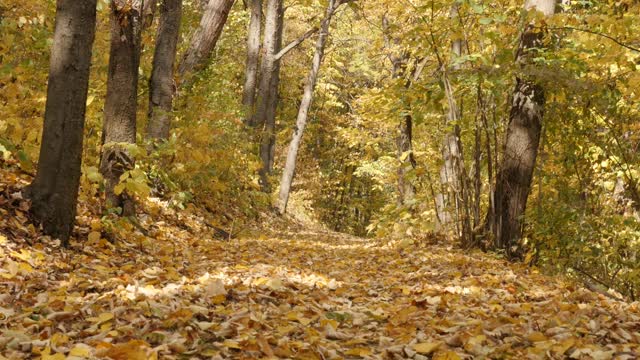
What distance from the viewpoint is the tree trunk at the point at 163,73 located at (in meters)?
8.90

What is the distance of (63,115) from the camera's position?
5.12 meters

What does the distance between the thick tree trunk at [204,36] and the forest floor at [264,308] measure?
165 inches

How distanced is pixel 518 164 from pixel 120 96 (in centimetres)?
472

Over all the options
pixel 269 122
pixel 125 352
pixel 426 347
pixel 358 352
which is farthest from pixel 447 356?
pixel 269 122

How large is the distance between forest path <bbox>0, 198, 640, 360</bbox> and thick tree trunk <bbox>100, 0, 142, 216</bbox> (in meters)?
1.05

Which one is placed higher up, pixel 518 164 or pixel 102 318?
pixel 518 164

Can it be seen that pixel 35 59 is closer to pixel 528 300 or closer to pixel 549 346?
pixel 528 300

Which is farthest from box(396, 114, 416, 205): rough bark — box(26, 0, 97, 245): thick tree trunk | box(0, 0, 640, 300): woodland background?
box(26, 0, 97, 245): thick tree trunk

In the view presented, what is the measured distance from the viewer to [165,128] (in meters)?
9.09

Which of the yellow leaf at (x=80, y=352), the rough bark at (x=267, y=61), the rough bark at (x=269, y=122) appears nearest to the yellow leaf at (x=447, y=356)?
the yellow leaf at (x=80, y=352)

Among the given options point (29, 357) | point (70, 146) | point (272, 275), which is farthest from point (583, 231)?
point (29, 357)

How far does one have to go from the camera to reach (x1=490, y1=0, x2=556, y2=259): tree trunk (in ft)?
24.4

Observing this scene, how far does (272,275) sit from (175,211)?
436 cm

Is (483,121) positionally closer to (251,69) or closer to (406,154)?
(406,154)
